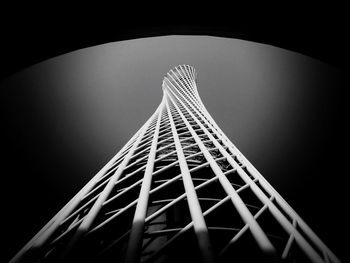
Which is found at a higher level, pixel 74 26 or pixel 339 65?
pixel 74 26

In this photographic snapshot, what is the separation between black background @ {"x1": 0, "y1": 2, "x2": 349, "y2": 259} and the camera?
3709 mm

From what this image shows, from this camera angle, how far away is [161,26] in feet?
14.3

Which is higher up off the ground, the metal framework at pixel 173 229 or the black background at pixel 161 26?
the black background at pixel 161 26

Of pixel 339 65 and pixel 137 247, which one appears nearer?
pixel 137 247

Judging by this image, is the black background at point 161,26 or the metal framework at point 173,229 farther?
the black background at point 161,26

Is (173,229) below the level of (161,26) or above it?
below

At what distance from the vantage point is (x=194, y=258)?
4.02 m

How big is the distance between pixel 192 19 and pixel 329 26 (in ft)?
→ 6.27

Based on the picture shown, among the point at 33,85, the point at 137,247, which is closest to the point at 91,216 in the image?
the point at 137,247

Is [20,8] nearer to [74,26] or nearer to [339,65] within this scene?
[74,26]

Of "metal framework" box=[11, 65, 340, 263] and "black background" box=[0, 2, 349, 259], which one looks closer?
"metal framework" box=[11, 65, 340, 263]

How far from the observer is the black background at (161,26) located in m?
3.71

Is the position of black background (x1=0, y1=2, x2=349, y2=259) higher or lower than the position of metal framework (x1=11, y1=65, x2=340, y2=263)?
higher

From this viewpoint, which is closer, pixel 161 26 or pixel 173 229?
pixel 173 229
